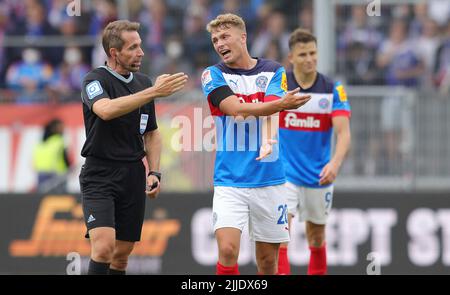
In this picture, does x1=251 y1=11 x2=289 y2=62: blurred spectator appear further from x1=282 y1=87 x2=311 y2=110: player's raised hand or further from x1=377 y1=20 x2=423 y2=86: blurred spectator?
x1=282 y1=87 x2=311 y2=110: player's raised hand

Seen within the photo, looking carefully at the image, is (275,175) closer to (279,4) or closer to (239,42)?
(239,42)

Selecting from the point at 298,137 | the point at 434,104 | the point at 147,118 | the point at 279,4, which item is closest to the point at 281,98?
the point at 147,118

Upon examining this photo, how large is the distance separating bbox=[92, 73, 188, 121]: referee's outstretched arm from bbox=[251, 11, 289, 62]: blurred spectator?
326 inches

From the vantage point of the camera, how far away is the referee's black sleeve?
31.6ft

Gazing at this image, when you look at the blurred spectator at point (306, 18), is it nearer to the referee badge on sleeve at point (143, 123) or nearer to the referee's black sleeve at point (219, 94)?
the referee badge on sleeve at point (143, 123)

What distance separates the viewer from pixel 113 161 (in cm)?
980

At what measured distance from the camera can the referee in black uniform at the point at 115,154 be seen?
9562 mm

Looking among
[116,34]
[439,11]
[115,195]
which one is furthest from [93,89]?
[439,11]

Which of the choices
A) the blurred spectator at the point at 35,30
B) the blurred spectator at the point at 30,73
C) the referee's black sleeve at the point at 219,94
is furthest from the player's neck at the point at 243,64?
the blurred spectator at the point at 35,30

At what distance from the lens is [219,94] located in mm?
9664

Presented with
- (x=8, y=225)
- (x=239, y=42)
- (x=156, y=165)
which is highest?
(x=239, y=42)

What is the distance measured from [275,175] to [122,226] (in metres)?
1.48

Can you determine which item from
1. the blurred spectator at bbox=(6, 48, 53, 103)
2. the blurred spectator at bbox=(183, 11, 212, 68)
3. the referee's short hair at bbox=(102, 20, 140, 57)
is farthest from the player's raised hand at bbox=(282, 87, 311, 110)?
the blurred spectator at bbox=(6, 48, 53, 103)

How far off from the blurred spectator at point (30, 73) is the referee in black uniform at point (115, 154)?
27.1 ft
